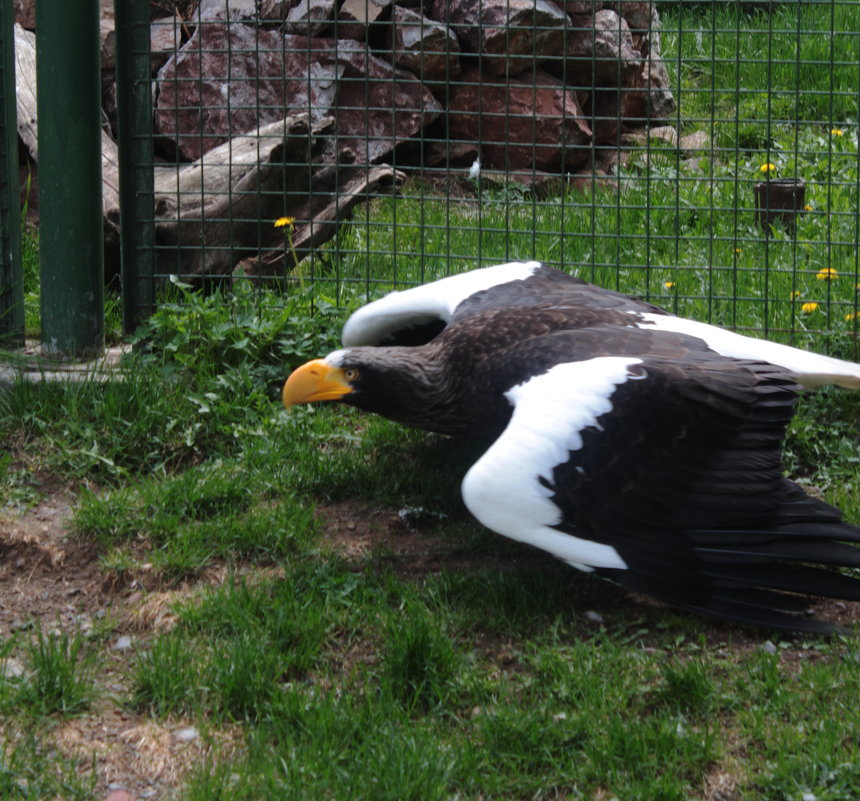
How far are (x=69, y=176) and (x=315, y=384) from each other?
1.61 meters

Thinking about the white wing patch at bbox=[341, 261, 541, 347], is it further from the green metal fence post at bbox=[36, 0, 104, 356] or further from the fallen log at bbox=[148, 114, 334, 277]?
the green metal fence post at bbox=[36, 0, 104, 356]

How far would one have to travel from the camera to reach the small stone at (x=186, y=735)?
2998 mm

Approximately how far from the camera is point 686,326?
13.4ft

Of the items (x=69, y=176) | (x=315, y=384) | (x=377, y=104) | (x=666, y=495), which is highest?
(x=377, y=104)

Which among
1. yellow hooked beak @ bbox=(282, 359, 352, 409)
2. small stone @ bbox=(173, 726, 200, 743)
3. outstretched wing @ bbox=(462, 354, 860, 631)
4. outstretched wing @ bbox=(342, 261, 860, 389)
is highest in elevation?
outstretched wing @ bbox=(342, 261, 860, 389)

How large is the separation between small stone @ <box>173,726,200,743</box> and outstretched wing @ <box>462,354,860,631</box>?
3.02 ft

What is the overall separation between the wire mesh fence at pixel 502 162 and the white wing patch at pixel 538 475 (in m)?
1.59

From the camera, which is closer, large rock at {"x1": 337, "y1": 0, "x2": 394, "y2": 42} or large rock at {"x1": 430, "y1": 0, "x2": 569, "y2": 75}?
large rock at {"x1": 337, "y1": 0, "x2": 394, "y2": 42}

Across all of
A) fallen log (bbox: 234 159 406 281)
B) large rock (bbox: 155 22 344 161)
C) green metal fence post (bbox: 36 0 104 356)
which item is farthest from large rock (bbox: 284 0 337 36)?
green metal fence post (bbox: 36 0 104 356)

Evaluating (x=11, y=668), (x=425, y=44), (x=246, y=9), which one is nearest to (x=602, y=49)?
(x=425, y=44)

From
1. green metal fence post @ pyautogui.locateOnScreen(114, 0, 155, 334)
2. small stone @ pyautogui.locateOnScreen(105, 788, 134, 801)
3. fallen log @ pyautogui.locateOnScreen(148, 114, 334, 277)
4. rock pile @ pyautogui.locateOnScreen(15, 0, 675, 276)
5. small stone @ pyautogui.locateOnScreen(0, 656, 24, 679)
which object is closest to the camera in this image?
small stone @ pyautogui.locateOnScreen(105, 788, 134, 801)

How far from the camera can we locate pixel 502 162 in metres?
7.35

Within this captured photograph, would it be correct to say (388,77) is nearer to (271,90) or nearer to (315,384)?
(271,90)

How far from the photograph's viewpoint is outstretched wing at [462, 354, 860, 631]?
3.36 m
